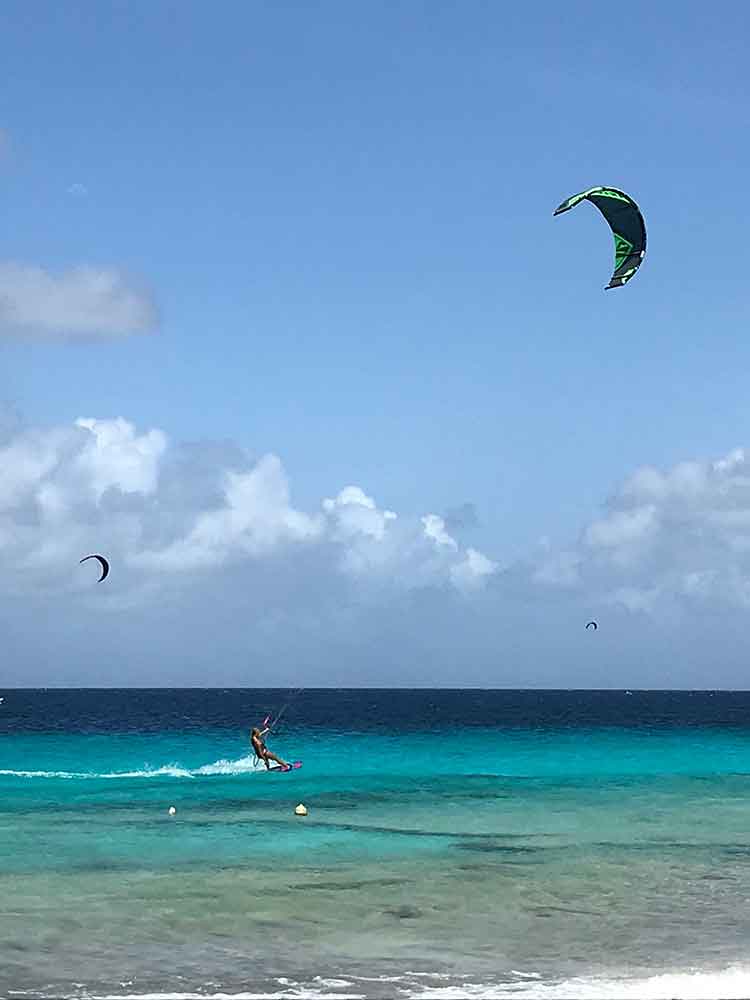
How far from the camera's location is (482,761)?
5472 centimetres

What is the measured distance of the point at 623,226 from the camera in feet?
71.6

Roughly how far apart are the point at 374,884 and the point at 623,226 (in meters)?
11.4

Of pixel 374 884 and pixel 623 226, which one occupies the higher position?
pixel 623 226

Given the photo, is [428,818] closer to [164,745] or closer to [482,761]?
[482,761]

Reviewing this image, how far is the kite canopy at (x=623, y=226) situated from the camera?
68.5 feet

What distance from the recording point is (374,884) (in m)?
21.4

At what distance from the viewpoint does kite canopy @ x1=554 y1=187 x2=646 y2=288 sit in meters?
20.9

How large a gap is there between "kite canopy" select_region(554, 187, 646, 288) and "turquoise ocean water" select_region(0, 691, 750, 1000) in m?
9.58

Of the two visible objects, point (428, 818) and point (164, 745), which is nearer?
point (428, 818)

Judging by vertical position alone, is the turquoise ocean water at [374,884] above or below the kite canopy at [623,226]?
below

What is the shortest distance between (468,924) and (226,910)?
138 inches

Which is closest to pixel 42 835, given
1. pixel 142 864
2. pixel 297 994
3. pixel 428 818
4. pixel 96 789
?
pixel 142 864

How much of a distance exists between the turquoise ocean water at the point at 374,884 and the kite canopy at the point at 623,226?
31.4ft

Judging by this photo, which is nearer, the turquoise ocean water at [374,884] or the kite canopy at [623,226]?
the turquoise ocean water at [374,884]
